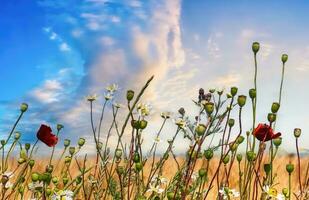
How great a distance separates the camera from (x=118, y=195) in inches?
127

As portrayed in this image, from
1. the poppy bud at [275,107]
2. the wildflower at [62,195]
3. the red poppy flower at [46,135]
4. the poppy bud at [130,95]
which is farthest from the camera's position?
the red poppy flower at [46,135]

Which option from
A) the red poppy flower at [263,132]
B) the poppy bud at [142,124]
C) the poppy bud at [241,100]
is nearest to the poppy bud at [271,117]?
the red poppy flower at [263,132]

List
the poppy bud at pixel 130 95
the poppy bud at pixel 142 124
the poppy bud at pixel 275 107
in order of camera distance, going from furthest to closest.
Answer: the poppy bud at pixel 275 107
the poppy bud at pixel 130 95
the poppy bud at pixel 142 124

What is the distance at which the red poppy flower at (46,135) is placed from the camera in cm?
293

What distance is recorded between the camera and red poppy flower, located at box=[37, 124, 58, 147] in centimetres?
293

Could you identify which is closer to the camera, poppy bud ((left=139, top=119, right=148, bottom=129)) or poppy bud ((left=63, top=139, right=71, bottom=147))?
poppy bud ((left=139, top=119, right=148, bottom=129))

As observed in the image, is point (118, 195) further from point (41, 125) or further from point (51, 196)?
point (51, 196)

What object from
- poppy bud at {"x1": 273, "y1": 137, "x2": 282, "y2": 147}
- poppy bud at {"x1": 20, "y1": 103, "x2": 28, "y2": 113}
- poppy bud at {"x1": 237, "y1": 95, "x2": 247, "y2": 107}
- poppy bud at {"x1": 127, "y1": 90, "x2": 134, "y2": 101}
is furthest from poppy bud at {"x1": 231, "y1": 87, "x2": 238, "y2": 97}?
poppy bud at {"x1": 20, "y1": 103, "x2": 28, "y2": 113}

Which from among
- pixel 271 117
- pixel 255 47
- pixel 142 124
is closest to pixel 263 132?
pixel 271 117

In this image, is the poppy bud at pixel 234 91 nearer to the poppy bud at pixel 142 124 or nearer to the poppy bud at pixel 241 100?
the poppy bud at pixel 241 100

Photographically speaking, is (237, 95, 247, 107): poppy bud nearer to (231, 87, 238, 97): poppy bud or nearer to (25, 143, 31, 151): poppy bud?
(231, 87, 238, 97): poppy bud

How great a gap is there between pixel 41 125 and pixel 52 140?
0.11m

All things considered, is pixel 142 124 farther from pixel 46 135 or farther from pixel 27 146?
pixel 27 146

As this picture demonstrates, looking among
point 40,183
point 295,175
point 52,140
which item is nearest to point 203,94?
point 52,140
